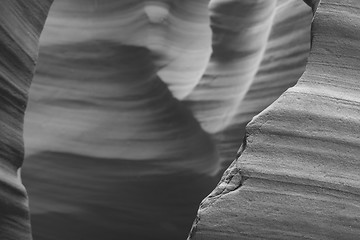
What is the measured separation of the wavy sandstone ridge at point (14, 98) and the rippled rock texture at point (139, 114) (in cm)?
30

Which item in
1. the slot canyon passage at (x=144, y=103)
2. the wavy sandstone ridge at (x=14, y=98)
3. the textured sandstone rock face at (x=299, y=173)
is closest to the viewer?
the textured sandstone rock face at (x=299, y=173)

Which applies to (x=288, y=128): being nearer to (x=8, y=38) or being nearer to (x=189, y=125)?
(x=8, y=38)

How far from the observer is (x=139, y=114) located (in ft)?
3.17

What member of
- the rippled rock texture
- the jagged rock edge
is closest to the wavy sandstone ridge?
the jagged rock edge

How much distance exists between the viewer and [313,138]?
1.75 feet

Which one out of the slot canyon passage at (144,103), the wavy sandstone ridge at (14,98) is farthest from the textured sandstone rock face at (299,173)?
the slot canyon passage at (144,103)

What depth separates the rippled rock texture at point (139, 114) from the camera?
0.95 metres

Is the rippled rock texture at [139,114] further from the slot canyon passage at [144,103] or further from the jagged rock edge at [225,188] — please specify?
the jagged rock edge at [225,188]

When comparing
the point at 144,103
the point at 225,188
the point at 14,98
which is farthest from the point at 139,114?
the point at 225,188

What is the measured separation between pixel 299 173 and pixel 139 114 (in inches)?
18.6

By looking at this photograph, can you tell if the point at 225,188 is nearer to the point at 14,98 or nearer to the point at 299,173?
the point at 299,173

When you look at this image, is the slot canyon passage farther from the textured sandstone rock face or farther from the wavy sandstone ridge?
the textured sandstone rock face

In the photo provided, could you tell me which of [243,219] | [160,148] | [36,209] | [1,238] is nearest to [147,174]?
[160,148]

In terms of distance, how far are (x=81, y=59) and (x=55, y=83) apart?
47 mm
